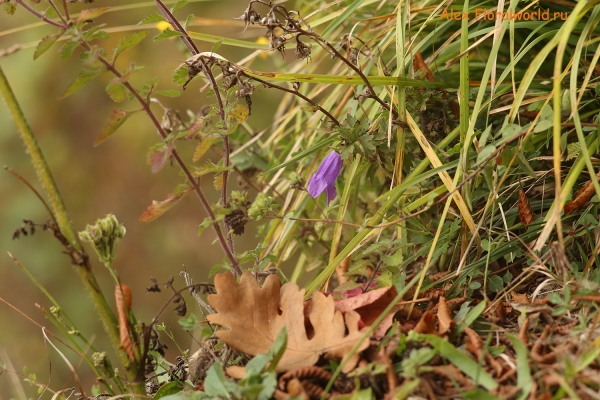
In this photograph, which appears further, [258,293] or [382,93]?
[382,93]

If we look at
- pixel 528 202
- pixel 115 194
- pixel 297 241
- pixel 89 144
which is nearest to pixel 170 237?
pixel 115 194

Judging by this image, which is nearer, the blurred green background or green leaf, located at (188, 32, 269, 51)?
green leaf, located at (188, 32, 269, 51)

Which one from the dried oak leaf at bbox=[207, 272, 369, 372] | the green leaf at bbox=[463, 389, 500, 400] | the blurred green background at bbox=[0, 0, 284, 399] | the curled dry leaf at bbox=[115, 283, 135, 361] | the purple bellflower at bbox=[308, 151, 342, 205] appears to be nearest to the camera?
the green leaf at bbox=[463, 389, 500, 400]

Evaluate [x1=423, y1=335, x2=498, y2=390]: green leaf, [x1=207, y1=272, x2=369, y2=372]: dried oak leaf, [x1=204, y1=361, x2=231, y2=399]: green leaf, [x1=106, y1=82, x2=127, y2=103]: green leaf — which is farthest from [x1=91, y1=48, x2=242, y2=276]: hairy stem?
[x1=423, y1=335, x2=498, y2=390]: green leaf

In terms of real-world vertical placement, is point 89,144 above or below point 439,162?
above

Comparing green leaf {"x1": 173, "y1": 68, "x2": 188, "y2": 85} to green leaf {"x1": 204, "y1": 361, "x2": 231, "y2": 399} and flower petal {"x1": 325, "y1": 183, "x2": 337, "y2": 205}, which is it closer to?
flower petal {"x1": 325, "y1": 183, "x2": 337, "y2": 205}

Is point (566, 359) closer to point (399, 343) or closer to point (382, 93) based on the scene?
point (399, 343)

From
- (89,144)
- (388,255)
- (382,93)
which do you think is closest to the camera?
(388,255)
